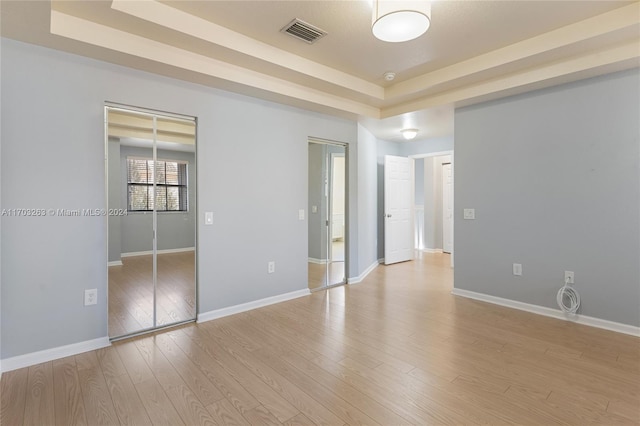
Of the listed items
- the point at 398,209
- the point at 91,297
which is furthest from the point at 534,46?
the point at 91,297

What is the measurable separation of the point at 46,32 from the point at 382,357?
3479 millimetres

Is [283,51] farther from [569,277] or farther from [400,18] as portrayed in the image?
[569,277]

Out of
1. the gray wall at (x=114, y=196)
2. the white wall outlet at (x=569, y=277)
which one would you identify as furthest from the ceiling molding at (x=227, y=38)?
the white wall outlet at (x=569, y=277)

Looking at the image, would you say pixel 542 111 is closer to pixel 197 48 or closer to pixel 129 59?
pixel 197 48

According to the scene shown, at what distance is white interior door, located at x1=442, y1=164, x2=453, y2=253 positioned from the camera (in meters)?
7.52

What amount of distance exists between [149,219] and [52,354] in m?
1.29

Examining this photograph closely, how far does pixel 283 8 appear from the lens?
2.48 metres

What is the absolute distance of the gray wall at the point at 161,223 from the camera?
290cm

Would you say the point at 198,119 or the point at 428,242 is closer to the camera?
the point at 198,119

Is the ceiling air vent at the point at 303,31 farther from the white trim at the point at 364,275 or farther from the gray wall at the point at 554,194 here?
the white trim at the point at 364,275

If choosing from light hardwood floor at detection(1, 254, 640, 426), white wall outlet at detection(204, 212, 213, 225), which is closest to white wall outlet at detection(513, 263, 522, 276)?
light hardwood floor at detection(1, 254, 640, 426)

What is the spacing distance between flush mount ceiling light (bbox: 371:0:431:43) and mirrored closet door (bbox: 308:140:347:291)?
2183 mm

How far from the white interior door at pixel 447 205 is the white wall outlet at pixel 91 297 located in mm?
6879

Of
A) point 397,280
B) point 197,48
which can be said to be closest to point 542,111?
point 397,280
